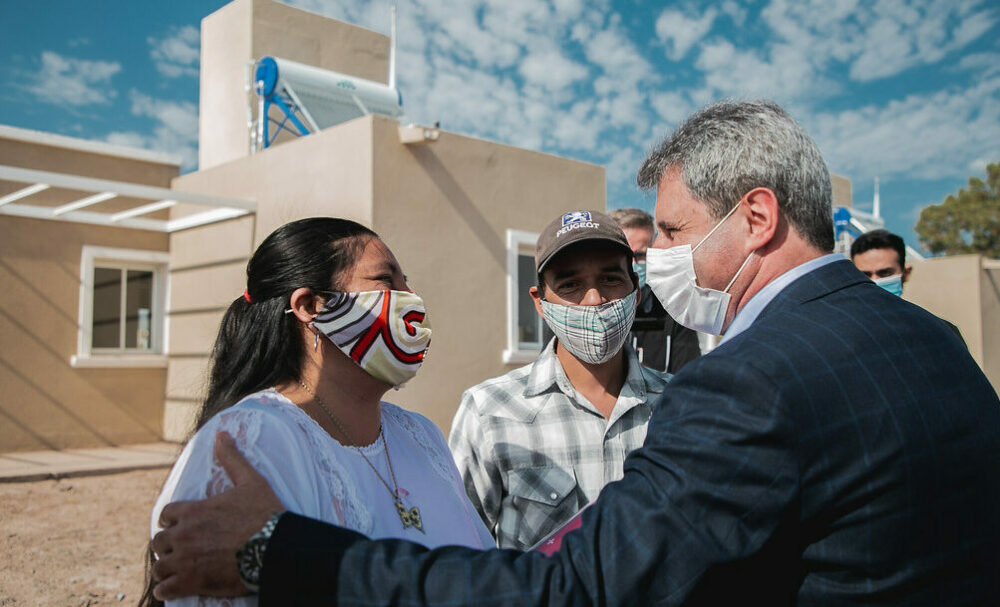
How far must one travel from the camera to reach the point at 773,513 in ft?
3.66

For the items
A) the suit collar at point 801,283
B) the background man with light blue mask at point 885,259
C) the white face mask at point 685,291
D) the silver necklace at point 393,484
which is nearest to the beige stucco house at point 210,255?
the background man with light blue mask at point 885,259

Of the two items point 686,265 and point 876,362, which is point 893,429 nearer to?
point 876,362

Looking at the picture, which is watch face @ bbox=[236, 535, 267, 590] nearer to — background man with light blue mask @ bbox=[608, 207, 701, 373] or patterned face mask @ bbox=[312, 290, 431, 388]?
patterned face mask @ bbox=[312, 290, 431, 388]

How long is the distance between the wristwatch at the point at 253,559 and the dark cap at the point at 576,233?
1373mm

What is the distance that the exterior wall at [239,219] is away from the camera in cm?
712

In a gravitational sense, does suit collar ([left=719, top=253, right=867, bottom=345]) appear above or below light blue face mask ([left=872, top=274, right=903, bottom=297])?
below

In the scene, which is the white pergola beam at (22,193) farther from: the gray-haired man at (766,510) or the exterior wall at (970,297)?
the exterior wall at (970,297)

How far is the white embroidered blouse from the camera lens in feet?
4.48

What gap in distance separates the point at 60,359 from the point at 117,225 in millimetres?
1762

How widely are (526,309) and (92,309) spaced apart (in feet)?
17.8


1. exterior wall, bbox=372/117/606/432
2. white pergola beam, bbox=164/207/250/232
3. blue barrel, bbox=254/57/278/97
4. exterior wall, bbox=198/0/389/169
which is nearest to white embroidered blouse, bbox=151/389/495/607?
exterior wall, bbox=372/117/606/432

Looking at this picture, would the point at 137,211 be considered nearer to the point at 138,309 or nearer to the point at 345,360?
the point at 138,309

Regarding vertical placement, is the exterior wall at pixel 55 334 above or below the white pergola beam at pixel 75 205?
below

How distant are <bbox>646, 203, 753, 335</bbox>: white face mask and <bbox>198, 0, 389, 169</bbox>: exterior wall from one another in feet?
31.6
